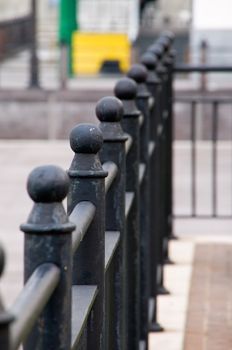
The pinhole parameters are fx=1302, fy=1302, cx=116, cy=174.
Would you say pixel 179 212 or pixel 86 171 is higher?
pixel 86 171

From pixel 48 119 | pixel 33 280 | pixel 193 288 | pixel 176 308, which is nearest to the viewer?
pixel 33 280

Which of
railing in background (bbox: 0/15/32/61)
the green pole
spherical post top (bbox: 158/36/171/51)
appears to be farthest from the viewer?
railing in background (bbox: 0/15/32/61)

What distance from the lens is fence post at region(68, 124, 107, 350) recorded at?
9.11 ft

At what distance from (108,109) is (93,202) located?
30.9 inches

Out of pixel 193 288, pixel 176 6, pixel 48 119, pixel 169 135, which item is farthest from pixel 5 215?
pixel 176 6

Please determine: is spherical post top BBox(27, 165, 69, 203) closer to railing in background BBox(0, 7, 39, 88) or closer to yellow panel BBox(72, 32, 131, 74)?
railing in background BBox(0, 7, 39, 88)

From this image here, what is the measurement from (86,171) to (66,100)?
14.4 m

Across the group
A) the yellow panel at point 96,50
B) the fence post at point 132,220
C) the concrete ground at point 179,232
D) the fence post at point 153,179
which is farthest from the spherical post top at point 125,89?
the yellow panel at point 96,50

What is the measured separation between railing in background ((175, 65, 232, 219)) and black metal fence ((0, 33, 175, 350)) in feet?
11.2

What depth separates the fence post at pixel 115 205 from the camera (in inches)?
139

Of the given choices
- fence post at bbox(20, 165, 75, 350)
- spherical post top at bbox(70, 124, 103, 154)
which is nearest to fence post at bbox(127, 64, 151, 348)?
spherical post top at bbox(70, 124, 103, 154)

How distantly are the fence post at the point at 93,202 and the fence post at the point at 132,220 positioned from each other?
4.97ft

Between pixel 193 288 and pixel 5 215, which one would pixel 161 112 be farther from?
pixel 5 215

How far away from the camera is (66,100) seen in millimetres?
17141
